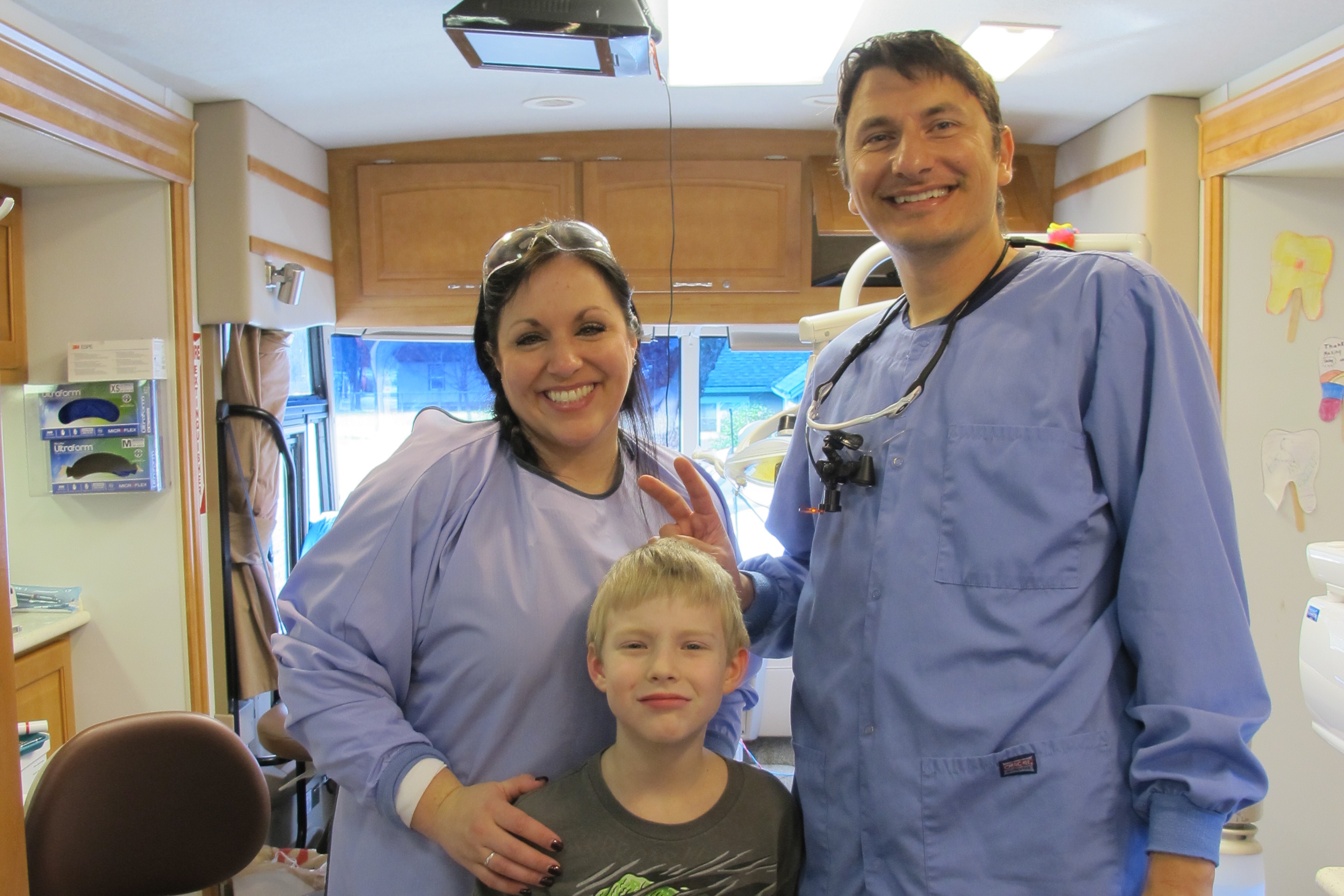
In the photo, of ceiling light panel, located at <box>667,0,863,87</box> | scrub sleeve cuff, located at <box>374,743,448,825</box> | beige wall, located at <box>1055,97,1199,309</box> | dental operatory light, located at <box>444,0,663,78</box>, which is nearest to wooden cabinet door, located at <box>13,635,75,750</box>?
scrub sleeve cuff, located at <box>374,743,448,825</box>

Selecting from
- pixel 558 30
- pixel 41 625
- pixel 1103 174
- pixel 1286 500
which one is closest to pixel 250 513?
pixel 41 625

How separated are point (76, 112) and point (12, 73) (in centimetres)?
21

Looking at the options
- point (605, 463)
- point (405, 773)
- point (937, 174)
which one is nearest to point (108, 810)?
point (405, 773)

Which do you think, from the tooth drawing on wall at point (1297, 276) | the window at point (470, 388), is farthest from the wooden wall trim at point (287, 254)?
the tooth drawing on wall at point (1297, 276)

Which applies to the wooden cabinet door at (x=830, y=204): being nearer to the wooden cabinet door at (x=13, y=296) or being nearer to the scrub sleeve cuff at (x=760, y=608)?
the scrub sleeve cuff at (x=760, y=608)

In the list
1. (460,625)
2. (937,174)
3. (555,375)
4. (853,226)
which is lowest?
(460,625)

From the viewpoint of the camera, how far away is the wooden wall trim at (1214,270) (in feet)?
8.94

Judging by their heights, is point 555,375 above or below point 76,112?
below

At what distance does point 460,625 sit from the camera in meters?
1.17

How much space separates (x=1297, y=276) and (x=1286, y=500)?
68cm

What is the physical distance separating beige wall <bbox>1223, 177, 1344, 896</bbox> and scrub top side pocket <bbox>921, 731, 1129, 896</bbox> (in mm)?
2082

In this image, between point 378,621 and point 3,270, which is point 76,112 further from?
point 378,621

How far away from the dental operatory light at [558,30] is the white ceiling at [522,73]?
92mm

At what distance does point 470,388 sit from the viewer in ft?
13.3
